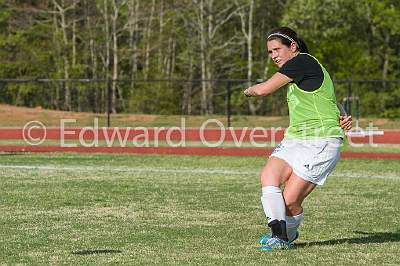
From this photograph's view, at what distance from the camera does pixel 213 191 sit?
13.4 metres

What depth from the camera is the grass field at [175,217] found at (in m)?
7.78

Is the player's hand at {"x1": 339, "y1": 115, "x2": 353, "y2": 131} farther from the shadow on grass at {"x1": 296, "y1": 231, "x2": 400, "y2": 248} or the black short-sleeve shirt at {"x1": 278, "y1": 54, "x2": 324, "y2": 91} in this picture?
the shadow on grass at {"x1": 296, "y1": 231, "x2": 400, "y2": 248}

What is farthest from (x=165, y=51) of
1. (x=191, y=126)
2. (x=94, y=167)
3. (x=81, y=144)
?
(x=94, y=167)

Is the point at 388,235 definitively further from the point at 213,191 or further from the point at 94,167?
the point at 94,167

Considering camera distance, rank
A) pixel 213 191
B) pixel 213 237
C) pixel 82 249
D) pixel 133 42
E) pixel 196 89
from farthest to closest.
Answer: pixel 133 42
pixel 196 89
pixel 213 191
pixel 213 237
pixel 82 249

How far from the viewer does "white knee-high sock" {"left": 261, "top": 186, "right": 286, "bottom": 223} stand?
314 inches

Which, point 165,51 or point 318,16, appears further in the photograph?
point 165,51

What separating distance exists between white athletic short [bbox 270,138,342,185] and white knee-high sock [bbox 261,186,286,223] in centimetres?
25

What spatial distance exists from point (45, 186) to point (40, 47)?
34.5m

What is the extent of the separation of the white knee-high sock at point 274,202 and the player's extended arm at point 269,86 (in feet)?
2.75

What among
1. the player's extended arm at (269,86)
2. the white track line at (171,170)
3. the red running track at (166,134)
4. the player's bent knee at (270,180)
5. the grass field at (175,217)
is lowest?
the red running track at (166,134)

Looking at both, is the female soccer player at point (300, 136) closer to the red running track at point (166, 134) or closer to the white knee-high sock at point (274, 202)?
the white knee-high sock at point (274, 202)

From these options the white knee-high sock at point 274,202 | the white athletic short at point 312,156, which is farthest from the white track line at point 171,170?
the white knee-high sock at point 274,202

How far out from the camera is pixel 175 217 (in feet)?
34.1
